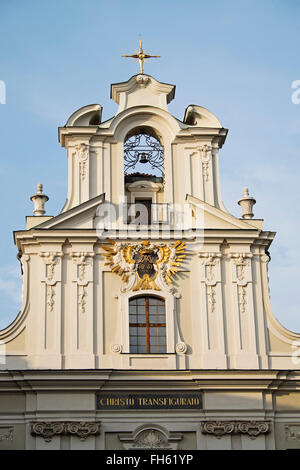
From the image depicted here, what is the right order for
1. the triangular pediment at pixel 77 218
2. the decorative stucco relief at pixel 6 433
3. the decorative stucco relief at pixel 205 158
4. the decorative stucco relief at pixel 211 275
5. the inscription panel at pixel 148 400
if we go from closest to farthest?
1. the decorative stucco relief at pixel 6 433
2. the inscription panel at pixel 148 400
3. the decorative stucco relief at pixel 211 275
4. the triangular pediment at pixel 77 218
5. the decorative stucco relief at pixel 205 158

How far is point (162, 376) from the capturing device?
20547 millimetres

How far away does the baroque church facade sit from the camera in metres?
20.2

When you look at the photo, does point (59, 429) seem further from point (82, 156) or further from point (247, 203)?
point (247, 203)

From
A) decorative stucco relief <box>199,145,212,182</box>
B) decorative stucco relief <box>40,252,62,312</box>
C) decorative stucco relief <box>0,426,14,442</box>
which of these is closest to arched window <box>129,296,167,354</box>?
decorative stucco relief <box>40,252,62,312</box>

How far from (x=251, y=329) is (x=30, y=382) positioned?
5267 millimetres

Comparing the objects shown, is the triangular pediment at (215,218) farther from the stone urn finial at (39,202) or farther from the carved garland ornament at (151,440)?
the carved garland ornament at (151,440)

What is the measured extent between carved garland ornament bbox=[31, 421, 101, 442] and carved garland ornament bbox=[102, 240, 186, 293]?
3.44 metres

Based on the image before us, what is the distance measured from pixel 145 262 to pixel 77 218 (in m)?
1.96

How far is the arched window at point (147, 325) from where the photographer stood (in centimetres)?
2117

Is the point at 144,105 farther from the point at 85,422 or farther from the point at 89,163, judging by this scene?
the point at 85,422

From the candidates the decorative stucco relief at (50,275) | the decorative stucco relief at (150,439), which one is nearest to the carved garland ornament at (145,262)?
the decorative stucco relief at (50,275)

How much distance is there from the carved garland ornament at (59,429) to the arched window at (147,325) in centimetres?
216

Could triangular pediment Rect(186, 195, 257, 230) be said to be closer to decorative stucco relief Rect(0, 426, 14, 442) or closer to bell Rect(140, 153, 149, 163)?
bell Rect(140, 153, 149, 163)

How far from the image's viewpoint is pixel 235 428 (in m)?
20.2
